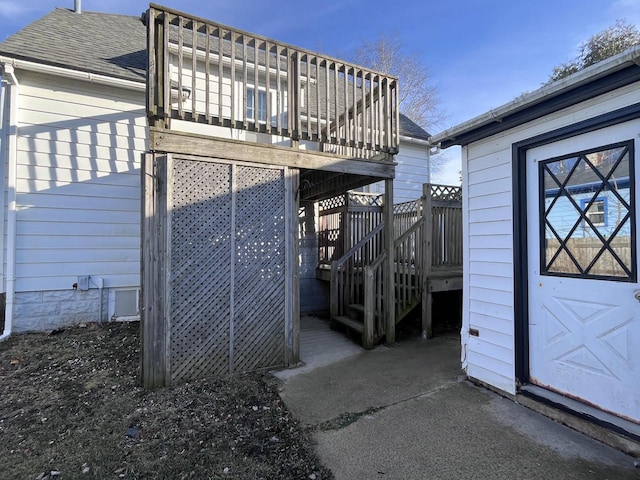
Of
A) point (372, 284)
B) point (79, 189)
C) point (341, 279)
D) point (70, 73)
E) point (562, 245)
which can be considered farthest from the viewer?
point (341, 279)

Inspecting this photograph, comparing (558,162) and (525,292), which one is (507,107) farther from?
(525,292)

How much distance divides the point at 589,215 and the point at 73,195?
7.01 meters

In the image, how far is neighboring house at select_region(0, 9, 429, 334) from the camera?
5152 millimetres

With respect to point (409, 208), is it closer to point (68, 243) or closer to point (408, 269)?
point (408, 269)

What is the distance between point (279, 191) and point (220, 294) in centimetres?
145

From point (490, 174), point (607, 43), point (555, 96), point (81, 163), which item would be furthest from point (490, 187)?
point (607, 43)

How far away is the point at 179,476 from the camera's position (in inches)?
86.7

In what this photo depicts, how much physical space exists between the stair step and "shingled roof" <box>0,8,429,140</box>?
18.2 ft

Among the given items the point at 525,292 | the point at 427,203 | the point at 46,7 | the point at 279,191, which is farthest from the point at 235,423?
the point at 46,7

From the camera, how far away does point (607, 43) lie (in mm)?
10625

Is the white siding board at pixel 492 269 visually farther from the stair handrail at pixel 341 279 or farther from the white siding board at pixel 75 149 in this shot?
the white siding board at pixel 75 149

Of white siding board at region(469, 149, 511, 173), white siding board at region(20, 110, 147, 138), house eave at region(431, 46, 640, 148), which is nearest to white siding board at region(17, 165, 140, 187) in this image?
white siding board at region(20, 110, 147, 138)

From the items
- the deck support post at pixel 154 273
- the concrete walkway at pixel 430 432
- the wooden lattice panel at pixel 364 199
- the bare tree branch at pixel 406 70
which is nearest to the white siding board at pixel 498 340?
the concrete walkway at pixel 430 432

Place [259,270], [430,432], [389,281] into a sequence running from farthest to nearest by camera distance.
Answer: [389,281] < [259,270] < [430,432]
